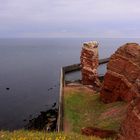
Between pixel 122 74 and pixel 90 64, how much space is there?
26086 mm

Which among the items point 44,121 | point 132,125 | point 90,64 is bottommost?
point 44,121

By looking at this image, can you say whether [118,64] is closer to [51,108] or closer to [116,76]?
[116,76]

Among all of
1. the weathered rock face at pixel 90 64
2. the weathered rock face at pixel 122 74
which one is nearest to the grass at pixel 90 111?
the weathered rock face at pixel 122 74

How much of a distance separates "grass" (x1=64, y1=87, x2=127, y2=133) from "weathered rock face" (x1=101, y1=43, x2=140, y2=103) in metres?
Answer: 1.90

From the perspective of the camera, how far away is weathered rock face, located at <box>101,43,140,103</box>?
53312 mm

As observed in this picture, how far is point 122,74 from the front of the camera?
184ft

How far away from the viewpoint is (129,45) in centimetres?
5703

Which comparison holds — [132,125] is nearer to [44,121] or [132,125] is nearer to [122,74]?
[122,74]

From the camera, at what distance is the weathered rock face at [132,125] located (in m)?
23.5

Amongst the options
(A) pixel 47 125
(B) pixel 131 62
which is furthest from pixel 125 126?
(A) pixel 47 125

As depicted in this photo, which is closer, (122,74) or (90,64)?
(122,74)

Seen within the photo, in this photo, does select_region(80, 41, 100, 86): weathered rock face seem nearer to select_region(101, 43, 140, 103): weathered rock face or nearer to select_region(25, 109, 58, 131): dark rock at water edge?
select_region(25, 109, 58, 131): dark rock at water edge

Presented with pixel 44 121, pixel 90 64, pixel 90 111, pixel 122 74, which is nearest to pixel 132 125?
pixel 90 111

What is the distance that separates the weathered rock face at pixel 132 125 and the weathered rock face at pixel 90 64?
55182 millimetres
